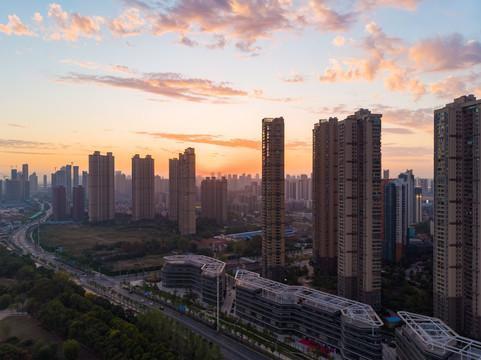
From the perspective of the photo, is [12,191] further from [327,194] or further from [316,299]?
[316,299]

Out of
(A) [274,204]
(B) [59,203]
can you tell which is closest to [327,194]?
(A) [274,204]

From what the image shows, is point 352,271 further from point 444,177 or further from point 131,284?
point 131,284

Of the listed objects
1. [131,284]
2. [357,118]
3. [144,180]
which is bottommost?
[131,284]

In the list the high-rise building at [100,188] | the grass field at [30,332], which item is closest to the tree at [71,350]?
the grass field at [30,332]

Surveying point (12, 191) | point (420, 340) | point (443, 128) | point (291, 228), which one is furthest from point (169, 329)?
point (12, 191)

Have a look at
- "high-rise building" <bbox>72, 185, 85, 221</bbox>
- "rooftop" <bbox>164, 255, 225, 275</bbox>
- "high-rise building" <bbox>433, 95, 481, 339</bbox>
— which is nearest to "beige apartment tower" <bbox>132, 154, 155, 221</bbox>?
"high-rise building" <bbox>72, 185, 85, 221</bbox>

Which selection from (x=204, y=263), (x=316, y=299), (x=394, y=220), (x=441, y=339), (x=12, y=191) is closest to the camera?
(x=441, y=339)

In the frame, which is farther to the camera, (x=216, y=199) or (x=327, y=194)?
(x=216, y=199)
